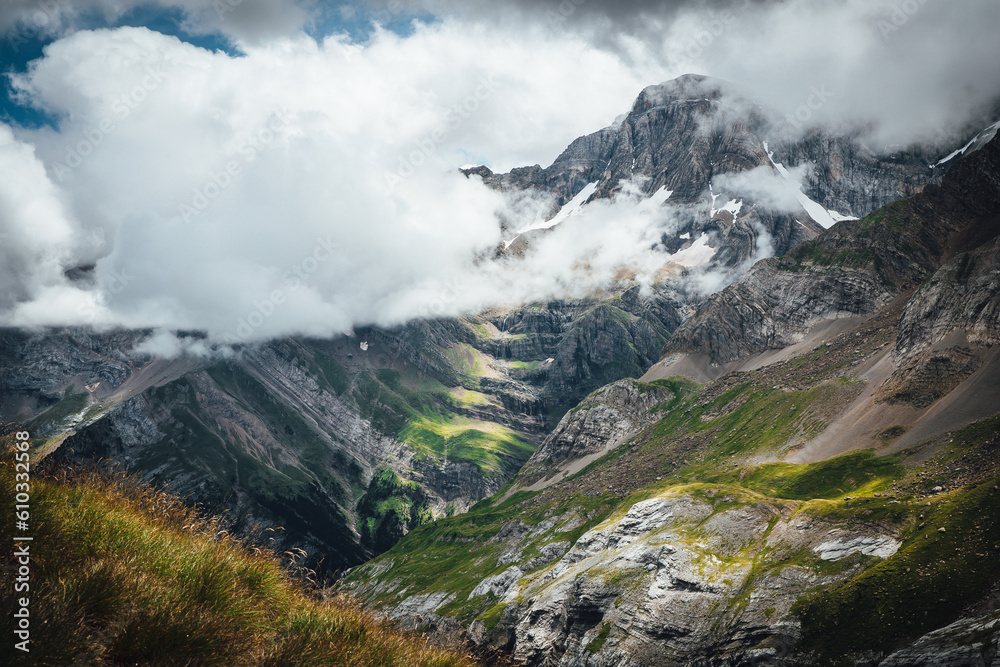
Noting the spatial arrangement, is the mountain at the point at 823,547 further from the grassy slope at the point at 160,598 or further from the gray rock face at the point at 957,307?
the grassy slope at the point at 160,598

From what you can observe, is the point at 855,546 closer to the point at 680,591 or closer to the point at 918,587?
the point at 918,587

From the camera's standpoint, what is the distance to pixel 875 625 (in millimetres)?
64188

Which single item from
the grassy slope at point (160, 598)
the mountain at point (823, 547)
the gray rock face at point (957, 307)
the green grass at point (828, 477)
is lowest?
the green grass at point (828, 477)

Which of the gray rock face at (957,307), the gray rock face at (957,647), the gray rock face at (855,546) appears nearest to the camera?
the gray rock face at (957,647)

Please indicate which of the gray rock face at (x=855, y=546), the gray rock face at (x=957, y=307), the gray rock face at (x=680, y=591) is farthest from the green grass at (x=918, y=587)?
the gray rock face at (x=957, y=307)

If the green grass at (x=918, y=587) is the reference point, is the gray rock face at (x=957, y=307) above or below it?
above

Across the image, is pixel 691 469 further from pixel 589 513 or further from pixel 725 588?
pixel 725 588

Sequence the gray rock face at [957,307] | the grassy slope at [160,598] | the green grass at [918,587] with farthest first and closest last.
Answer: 1. the gray rock face at [957,307]
2. the green grass at [918,587]
3. the grassy slope at [160,598]

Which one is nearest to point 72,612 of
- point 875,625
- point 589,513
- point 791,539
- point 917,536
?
point 875,625

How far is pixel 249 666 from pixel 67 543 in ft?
9.94

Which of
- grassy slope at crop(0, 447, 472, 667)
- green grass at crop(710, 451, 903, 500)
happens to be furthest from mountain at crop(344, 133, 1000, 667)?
grassy slope at crop(0, 447, 472, 667)

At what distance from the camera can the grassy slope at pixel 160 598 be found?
722 cm

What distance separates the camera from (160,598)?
26.0 feet

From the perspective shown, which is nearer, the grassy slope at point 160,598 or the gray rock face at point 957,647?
the grassy slope at point 160,598
